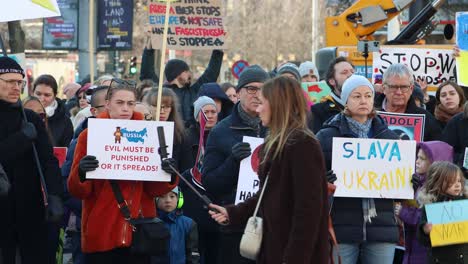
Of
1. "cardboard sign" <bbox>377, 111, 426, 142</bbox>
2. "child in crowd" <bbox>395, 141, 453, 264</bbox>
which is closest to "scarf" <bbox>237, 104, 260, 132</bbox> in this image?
"child in crowd" <bbox>395, 141, 453, 264</bbox>

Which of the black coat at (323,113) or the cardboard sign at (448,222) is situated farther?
the black coat at (323,113)

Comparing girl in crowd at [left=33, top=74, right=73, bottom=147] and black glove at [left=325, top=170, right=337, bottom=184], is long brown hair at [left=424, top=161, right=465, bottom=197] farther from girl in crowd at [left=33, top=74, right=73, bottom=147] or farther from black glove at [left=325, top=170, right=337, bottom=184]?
girl in crowd at [left=33, top=74, right=73, bottom=147]

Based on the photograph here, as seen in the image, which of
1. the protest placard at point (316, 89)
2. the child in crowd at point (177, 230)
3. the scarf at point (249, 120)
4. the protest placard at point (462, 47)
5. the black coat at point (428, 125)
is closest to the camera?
the scarf at point (249, 120)

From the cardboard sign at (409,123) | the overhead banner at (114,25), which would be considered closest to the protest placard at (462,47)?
the cardboard sign at (409,123)

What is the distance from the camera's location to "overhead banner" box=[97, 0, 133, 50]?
2934 cm

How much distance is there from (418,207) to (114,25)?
2139cm

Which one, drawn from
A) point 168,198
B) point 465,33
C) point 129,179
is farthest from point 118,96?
point 465,33

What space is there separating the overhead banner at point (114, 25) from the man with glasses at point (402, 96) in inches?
772

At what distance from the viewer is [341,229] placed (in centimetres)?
807

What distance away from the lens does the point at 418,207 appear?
29.1ft

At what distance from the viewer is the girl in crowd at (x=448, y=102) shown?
11.1 metres

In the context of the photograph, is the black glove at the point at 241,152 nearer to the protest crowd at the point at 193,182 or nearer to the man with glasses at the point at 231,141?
the protest crowd at the point at 193,182

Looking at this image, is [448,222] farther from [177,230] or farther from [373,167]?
[177,230]

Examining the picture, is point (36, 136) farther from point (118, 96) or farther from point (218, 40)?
point (218, 40)
